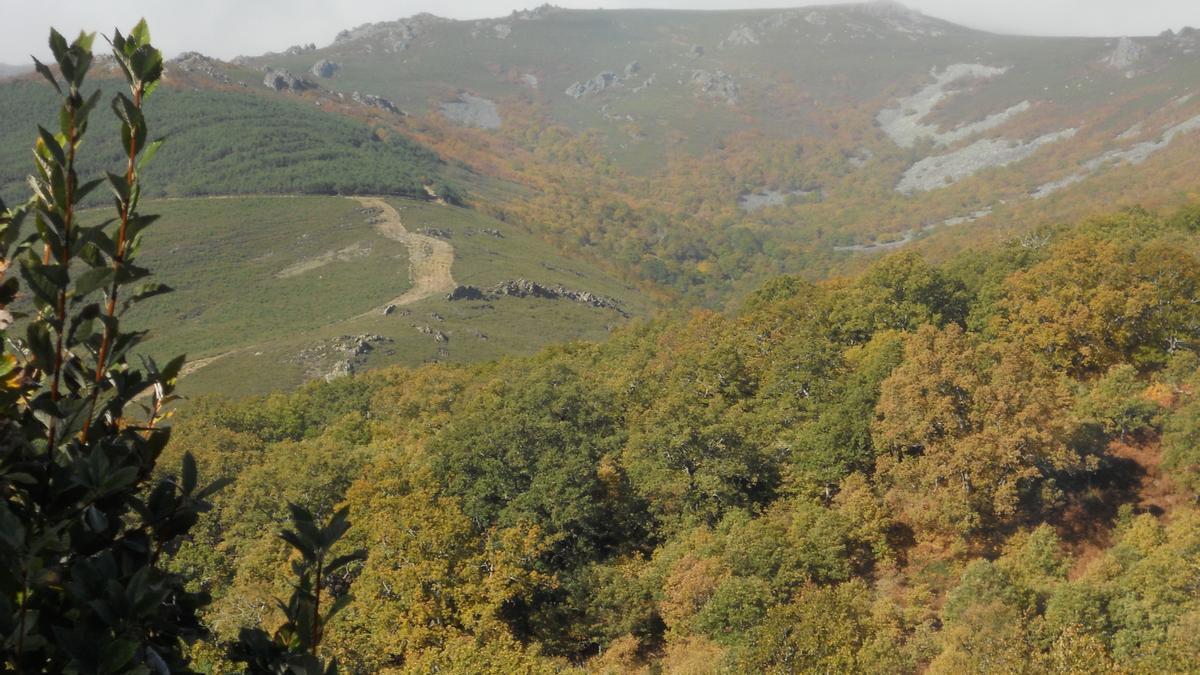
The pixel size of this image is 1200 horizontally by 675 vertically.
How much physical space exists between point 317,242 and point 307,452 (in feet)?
422

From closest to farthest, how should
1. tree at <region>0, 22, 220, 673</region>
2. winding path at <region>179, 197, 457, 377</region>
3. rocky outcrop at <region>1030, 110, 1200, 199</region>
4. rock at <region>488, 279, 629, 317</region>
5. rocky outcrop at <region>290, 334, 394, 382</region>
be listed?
tree at <region>0, 22, 220, 673</region> → rocky outcrop at <region>290, 334, 394, 382</region> → winding path at <region>179, 197, 457, 377</region> → rock at <region>488, 279, 629, 317</region> → rocky outcrop at <region>1030, 110, 1200, 199</region>

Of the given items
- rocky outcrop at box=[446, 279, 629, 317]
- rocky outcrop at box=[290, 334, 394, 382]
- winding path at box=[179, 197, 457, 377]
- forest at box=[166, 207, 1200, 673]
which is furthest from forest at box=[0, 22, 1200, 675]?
rocky outcrop at box=[446, 279, 629, 317]

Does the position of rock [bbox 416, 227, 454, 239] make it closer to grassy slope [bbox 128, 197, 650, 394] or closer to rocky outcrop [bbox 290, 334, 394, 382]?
grassy slope [bbox 128, 197, 650, 394]

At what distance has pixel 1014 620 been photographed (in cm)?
2453

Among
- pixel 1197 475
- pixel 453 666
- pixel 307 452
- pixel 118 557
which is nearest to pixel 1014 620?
pixel 1197 475

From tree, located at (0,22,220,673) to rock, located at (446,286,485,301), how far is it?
454ft

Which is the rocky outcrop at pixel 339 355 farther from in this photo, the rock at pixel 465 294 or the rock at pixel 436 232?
the rock at pixel 436 232

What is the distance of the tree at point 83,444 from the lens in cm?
312

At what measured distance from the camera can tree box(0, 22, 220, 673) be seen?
3.12 meters

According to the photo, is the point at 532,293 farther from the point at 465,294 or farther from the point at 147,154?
the point at 147,154

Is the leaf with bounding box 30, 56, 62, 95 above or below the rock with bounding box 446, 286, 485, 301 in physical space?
above

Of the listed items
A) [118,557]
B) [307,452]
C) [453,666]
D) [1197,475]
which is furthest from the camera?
[307,452]

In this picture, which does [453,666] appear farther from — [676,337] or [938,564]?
[676,337]

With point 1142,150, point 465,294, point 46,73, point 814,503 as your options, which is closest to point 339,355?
point 465,294
